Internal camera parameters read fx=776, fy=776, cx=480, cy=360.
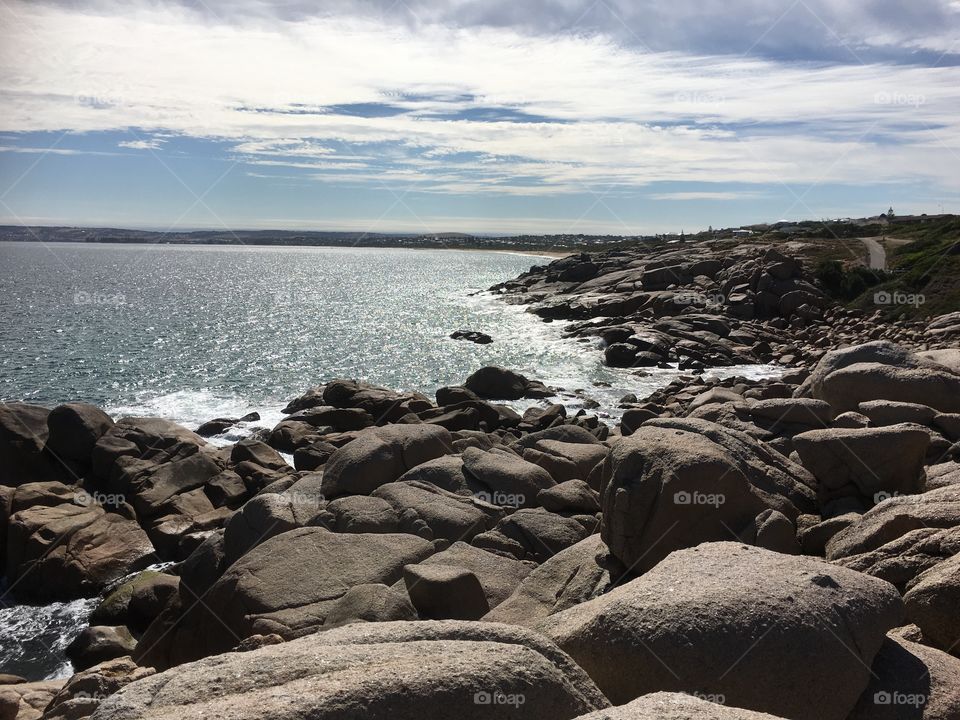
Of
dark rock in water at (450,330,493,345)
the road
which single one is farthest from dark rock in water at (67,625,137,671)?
the road

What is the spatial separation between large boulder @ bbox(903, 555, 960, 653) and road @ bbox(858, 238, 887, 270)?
62.0m

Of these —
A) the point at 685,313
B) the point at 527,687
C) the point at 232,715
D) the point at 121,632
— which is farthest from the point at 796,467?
the point at 685,313

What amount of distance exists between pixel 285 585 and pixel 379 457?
220 inches

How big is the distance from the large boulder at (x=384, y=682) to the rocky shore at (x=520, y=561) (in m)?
0.02

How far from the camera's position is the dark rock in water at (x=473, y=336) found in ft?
192

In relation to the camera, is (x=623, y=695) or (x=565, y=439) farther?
(x=565, y=439)

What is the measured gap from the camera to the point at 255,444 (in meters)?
25.2

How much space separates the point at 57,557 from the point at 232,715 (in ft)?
56.4

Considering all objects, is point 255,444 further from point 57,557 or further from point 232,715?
point 232,715

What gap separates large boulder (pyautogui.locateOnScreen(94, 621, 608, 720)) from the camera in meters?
5.05

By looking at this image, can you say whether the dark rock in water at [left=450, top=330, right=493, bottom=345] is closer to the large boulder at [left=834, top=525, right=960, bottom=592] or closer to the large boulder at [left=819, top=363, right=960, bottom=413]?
the large boulder at [left=819, top=363, right=960, bottom=413]

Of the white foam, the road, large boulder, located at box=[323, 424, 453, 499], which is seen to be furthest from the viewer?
the road

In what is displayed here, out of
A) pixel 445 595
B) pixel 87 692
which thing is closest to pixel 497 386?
pixel 445 595

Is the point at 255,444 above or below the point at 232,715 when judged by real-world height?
below
